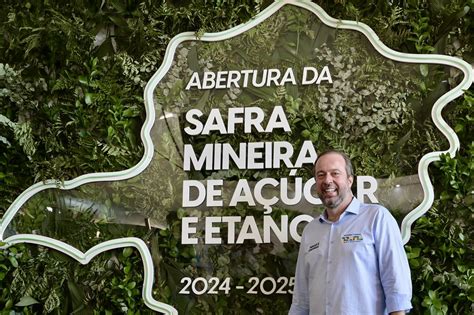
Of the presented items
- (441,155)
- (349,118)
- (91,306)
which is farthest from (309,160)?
(91,306)

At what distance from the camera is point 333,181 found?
2.79 metres

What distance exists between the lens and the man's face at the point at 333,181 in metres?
2.78

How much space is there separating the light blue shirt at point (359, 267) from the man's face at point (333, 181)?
0.06 meters

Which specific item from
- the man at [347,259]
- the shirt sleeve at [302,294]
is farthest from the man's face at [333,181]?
the shirt sleeve at [302,294]

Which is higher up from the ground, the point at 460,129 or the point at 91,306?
the point at 460,129

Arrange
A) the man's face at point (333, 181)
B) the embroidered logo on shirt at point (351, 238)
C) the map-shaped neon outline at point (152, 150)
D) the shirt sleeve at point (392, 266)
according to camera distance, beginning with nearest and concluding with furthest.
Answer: the shirt sleeve at point (392, 266) → the embroidered logo on shirt at point (351, 238) → the man's face at point (333, 181) → the map-shaped neon outline at point (152, 150)

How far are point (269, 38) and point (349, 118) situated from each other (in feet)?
1.99

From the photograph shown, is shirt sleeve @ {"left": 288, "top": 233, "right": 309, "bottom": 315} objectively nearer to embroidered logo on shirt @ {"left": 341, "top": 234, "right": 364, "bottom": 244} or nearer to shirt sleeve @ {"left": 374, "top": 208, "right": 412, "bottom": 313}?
embroidered logo on shirt @ {"left": 341, "top": 234, "right": 364, "bottom": 244}

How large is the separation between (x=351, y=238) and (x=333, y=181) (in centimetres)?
26

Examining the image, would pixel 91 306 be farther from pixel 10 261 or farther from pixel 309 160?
pixel 309 160

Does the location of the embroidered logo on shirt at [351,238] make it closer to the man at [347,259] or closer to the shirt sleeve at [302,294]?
the man at [347,259]

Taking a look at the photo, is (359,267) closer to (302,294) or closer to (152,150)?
(302,294)

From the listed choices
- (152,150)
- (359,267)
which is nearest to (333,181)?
(359,267)

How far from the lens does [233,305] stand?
3.27 metres
